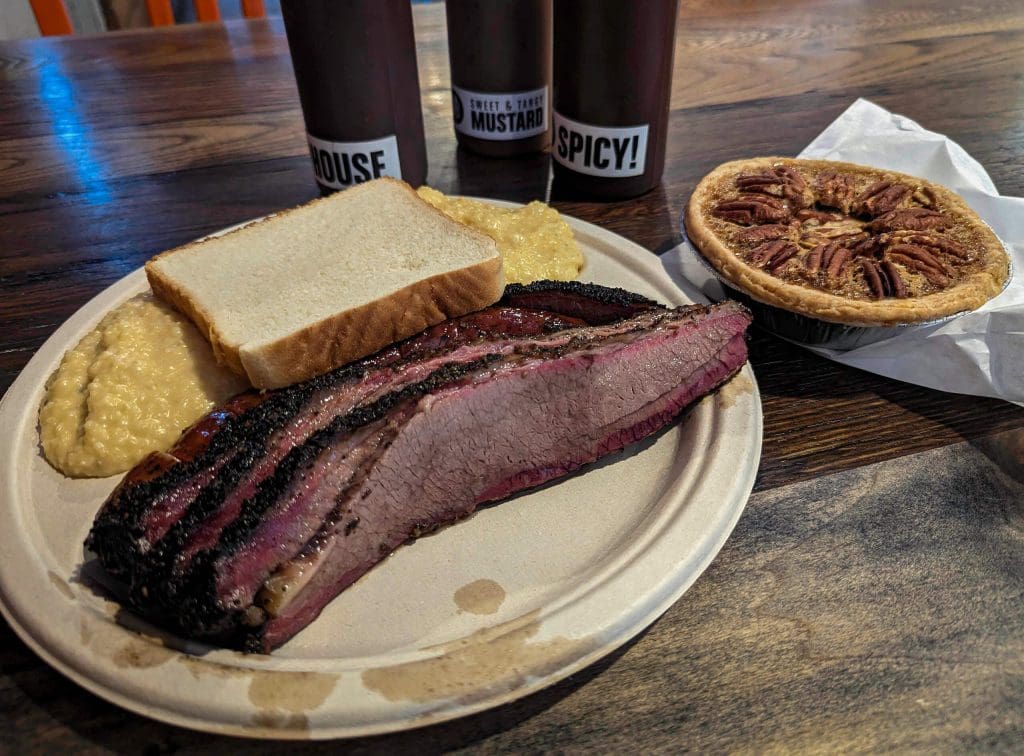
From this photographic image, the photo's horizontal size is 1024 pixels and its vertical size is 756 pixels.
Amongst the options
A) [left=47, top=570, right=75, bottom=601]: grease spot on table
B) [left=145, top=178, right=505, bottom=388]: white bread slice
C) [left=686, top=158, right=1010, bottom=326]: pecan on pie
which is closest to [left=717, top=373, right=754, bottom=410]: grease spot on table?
[left=686, top=158, right=1010, bottom=326]: pecan on pie

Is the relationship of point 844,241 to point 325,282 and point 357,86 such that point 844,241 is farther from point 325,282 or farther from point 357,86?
point 357,86

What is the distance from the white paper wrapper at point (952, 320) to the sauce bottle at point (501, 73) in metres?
1.20

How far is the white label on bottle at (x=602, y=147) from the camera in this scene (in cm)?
289

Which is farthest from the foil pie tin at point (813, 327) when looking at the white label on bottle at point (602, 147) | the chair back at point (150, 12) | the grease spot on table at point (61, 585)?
the chair back at point (150, 12)

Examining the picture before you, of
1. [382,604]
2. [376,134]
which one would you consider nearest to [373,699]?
[382,604]

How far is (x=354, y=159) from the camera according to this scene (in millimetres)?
2850

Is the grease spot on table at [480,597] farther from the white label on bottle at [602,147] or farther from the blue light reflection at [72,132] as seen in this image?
the blue light reflection at [72,132]

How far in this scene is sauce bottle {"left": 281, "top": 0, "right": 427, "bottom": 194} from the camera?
98.7 inches

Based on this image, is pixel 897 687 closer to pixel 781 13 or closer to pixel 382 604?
pixel 382 604

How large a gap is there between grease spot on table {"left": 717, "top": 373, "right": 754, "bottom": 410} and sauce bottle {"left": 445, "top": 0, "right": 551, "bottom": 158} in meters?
1.91

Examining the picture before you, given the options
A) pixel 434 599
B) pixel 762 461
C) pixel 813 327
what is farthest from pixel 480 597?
pixel 813 327

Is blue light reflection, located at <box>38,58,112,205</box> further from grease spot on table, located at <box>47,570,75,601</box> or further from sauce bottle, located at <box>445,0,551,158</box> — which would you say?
grease spot on table, located at <box>47,570,75,601</box>

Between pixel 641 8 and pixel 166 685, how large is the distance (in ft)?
8.44

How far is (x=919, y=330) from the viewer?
2.20m
